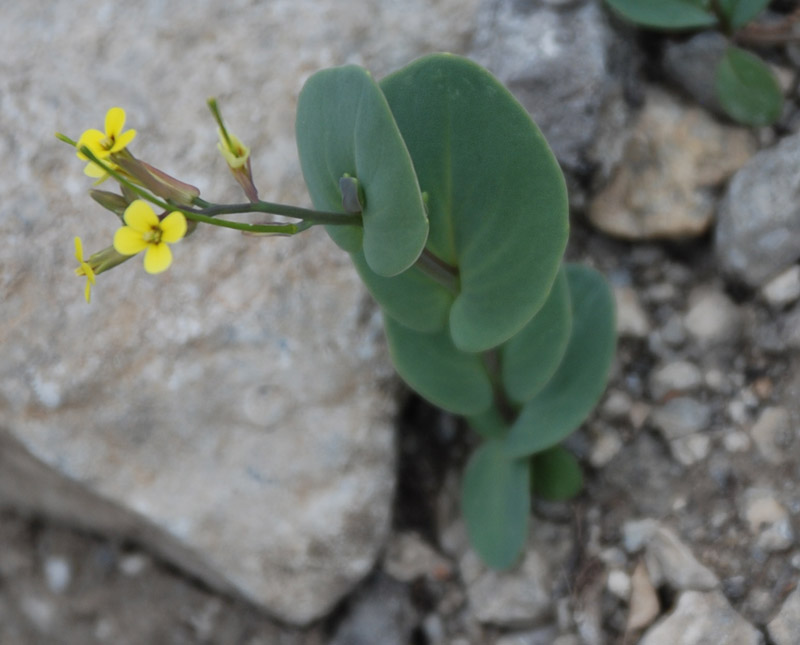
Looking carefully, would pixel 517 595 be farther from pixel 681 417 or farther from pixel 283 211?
pixel 283 211

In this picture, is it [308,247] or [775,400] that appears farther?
[308,247]

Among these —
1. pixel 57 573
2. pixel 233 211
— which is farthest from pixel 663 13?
pixel 57 573

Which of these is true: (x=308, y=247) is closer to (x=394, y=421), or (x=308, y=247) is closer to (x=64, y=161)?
(x=394, y=421)

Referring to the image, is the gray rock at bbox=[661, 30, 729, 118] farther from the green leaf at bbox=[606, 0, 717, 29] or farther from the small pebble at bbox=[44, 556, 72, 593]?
the small pebble at bbox=[44, 556, 72, 593]

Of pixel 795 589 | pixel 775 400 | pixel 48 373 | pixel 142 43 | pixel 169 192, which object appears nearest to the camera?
pixel 169 192

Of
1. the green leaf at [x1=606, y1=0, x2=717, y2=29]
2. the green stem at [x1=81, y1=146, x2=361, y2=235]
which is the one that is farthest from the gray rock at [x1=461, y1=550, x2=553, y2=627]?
the green leaf at [x1=606, y1=0, x2=717, y2=29]

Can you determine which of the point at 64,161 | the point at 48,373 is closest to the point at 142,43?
the point at 64,161
